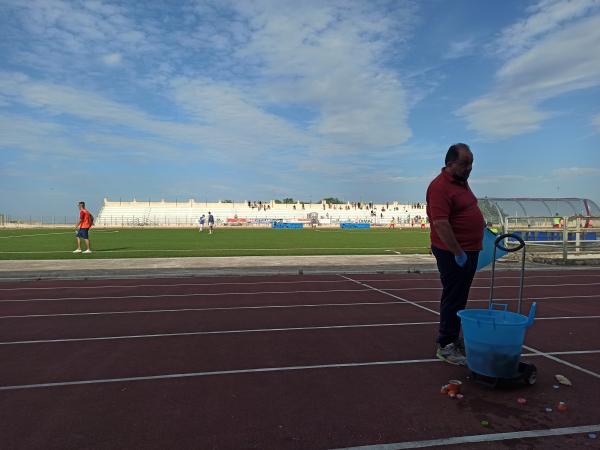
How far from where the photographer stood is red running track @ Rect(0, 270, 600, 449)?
11.3 feet

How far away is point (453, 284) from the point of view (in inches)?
189

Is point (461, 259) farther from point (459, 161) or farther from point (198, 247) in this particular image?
point (198, 247)

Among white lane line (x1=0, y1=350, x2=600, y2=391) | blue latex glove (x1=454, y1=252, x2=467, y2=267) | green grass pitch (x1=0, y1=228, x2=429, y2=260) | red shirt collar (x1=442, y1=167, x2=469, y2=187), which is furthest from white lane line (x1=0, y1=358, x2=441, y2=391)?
green grass pitch (x1=0, y1=228, x2=429, y2=260)

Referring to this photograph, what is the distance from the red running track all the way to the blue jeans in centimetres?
51

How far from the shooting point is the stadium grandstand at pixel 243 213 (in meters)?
73.8

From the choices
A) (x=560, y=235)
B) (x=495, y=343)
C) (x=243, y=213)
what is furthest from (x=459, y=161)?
(x=243, y=213)

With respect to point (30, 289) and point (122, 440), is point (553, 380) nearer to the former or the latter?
point (122, 440)

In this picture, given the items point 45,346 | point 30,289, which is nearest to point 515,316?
point 45,346

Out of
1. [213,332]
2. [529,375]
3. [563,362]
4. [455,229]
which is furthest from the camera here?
[213,332]

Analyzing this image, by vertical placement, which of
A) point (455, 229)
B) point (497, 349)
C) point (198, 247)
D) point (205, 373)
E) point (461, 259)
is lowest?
point (205, 373)

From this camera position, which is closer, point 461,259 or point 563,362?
point 461,259

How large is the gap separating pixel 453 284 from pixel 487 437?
178 cm

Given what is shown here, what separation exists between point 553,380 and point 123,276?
1121 centimetres

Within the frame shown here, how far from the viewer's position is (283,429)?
348cm
